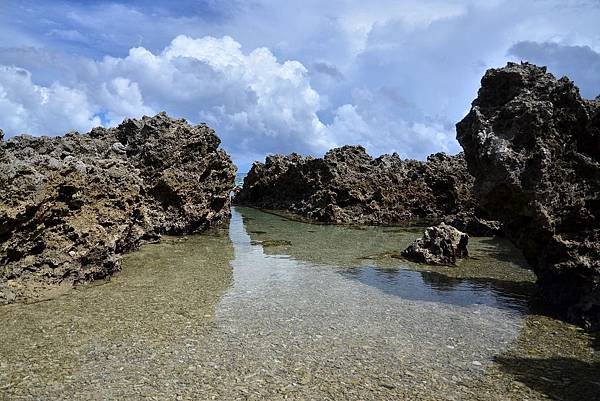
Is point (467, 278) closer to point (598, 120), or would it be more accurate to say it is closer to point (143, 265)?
point (598, 120)

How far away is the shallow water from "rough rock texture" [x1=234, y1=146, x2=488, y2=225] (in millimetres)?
18918

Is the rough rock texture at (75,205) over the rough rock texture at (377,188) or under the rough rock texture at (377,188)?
under

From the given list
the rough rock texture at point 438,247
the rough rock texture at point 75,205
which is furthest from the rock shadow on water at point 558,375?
the rough rock texture at point 75,205

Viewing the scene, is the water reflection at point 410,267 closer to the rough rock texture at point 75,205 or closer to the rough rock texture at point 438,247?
the rough rock texture at point 438,247

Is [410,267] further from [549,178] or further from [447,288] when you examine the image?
[549,178]

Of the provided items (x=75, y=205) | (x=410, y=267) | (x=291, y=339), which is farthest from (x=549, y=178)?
(x=75, y=205)

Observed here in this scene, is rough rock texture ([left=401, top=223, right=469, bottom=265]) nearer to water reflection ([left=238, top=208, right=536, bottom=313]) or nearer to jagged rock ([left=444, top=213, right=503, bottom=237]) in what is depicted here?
water reflection ([left=238, top=208, right=536, bottom=313])

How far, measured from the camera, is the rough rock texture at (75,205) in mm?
12406

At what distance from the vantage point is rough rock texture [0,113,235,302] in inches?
488

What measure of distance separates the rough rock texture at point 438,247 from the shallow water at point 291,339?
1.93 metres

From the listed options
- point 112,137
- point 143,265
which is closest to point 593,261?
point 143,265

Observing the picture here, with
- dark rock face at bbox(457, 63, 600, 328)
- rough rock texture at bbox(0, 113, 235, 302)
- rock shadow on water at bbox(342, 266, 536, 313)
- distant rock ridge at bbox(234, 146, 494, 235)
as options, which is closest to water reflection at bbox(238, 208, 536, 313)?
rock shadow on water at bbox(342, 266, 536, 313)

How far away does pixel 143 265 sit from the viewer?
641 inches

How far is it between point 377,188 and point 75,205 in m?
25.9
